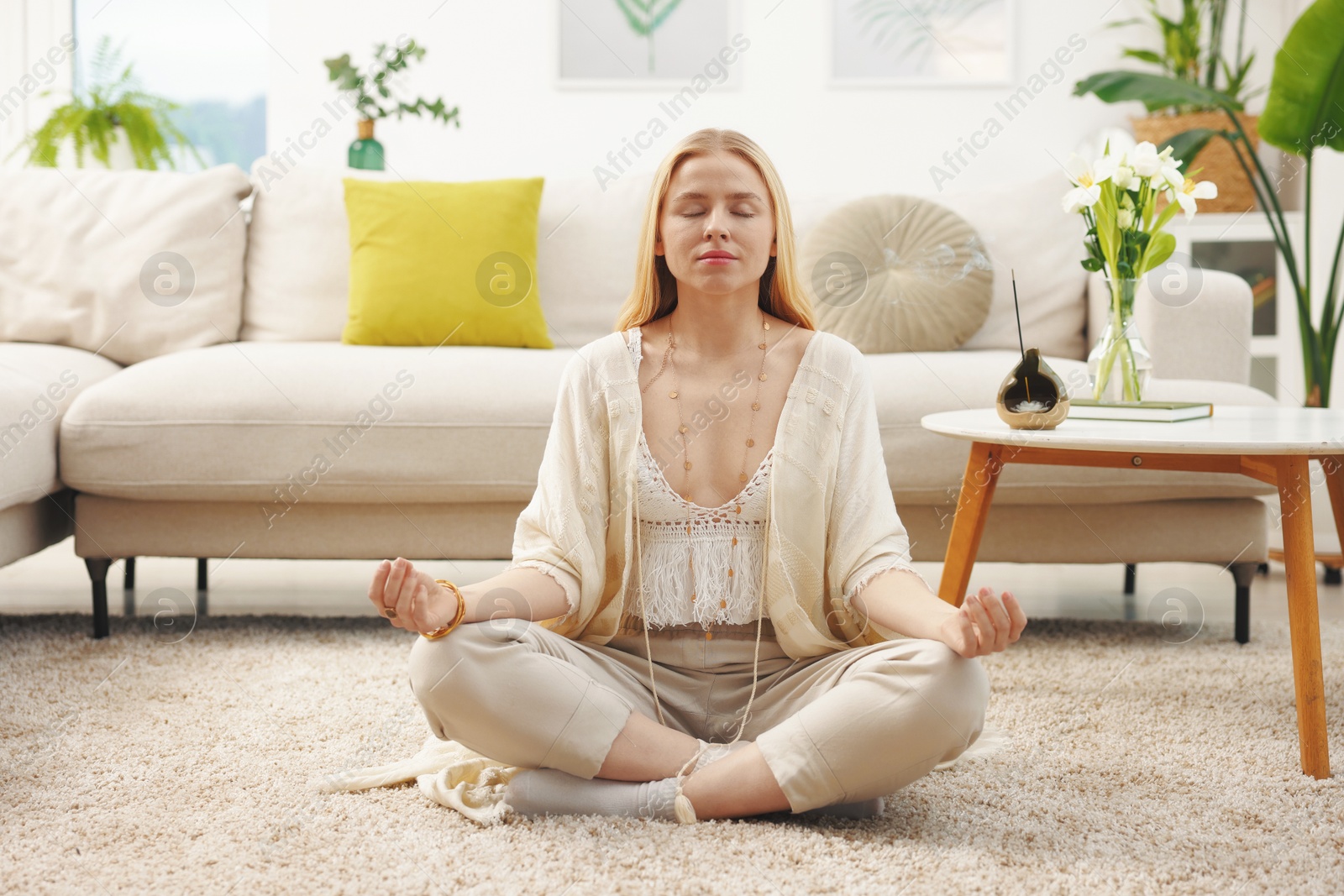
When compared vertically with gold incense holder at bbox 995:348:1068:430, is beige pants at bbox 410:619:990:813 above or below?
below

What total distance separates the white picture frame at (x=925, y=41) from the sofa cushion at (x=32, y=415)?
2.46 meters

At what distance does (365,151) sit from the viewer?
274 centimetres

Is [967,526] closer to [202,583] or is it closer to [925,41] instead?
[202,583]

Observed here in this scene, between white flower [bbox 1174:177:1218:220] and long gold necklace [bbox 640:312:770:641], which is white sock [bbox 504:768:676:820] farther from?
white flower [bbox 1174:177:1218:220]

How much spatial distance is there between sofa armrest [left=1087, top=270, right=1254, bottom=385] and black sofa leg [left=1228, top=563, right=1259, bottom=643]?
408 mm

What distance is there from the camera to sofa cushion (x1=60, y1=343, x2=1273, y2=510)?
1.78 metres

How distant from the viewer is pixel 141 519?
1842 mm

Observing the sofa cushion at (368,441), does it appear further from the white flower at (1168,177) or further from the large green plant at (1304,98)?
the large green plant at (1304,98)

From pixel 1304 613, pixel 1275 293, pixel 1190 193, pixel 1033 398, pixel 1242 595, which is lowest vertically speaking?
pixel 1242 595

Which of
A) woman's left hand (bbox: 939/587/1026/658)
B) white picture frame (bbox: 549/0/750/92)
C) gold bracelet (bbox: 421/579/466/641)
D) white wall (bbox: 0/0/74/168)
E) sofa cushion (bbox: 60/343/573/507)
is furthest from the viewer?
white wall (bbox: 0/0/74/168)

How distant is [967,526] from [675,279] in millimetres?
590

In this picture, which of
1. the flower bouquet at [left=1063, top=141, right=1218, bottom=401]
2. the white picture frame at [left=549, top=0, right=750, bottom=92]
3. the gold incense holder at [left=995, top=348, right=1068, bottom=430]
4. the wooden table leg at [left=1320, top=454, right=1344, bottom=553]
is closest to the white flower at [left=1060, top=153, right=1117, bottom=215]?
the flower bouquet at [left=1063, top=141, right=1218, bottom=401]

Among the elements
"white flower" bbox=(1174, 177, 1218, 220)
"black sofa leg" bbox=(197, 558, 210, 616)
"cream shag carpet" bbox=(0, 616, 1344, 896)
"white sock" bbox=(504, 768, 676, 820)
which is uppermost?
"white flower" bbox=(1174, 177, 1218, 220)

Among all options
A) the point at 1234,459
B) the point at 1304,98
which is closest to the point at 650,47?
the point at 1304,98
